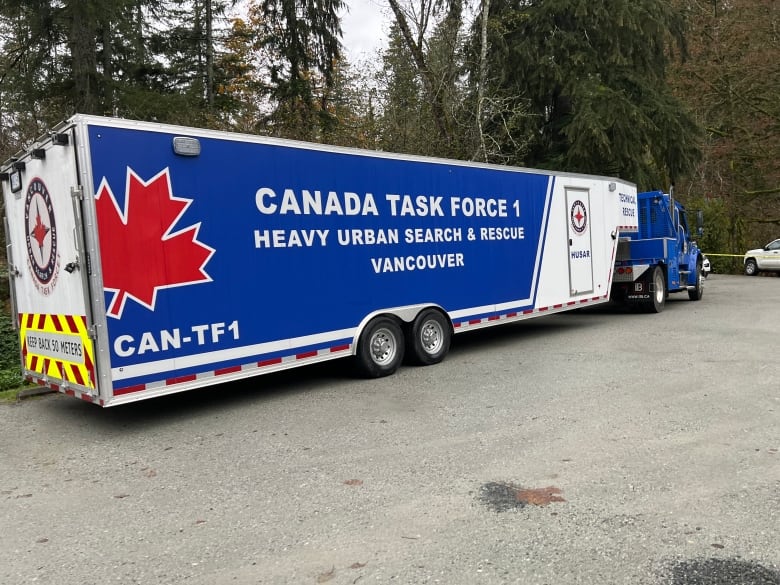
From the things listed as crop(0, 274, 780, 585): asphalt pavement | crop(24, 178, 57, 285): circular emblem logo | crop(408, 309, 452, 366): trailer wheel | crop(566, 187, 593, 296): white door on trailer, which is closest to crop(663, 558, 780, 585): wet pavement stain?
crop(0, 274, 780, 585): asphalt pavement

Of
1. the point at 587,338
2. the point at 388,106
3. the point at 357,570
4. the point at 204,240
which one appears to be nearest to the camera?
the point at 357,570

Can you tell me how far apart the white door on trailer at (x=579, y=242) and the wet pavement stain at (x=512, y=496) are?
775cm

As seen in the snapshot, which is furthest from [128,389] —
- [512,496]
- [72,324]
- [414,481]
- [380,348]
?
[512,496]

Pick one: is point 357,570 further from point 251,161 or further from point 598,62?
point 598,62

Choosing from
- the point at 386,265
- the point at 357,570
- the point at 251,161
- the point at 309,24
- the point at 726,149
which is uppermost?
the point at 309,24

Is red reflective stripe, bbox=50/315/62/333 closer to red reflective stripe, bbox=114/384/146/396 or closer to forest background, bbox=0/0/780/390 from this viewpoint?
red reflective stripe, bbox=114/384/146/396

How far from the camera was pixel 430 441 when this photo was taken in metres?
5.55

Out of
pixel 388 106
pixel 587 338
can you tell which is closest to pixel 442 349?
pixel 587 338

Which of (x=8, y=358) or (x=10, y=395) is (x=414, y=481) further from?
(x=8, y=358)

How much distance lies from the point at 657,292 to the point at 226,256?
10857mm

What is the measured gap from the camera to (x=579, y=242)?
11875 millimetres

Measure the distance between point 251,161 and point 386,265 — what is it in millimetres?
2272

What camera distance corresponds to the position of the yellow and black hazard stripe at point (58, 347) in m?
6.00

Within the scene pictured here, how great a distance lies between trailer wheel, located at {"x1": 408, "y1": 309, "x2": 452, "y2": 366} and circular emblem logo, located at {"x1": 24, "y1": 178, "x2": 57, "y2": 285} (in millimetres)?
4459
